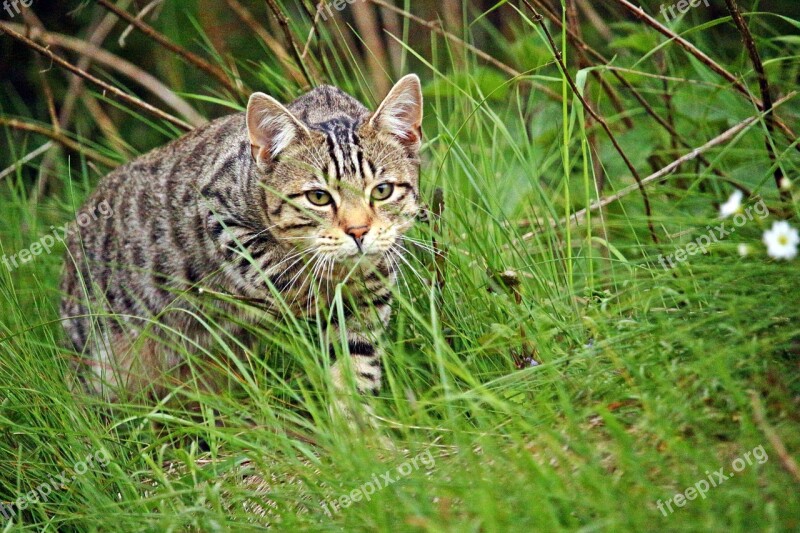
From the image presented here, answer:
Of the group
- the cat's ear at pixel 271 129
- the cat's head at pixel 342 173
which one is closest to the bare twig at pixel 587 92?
the cat's head at pixel 342 173

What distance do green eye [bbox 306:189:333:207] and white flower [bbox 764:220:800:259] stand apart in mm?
1491

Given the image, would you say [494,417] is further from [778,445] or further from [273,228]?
[273,228]

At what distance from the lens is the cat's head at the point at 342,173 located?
9.87 ft

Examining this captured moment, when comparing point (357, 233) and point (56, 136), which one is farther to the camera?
point (56, 136)

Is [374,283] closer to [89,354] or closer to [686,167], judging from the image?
[89,354]

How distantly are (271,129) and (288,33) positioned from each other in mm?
743

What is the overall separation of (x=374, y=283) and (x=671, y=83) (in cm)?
179

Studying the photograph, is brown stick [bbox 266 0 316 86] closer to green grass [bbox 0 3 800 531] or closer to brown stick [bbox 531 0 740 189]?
green grass [bbox 0 3 800 531]

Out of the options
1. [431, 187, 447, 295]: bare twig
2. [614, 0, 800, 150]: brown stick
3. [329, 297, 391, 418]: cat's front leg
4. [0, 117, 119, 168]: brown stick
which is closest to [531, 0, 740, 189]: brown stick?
[614, 0, 800, 150]: brown stick

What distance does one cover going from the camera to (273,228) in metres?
3.12

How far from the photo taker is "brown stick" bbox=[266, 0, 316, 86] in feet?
11.9

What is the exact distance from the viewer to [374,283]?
315 centimetres

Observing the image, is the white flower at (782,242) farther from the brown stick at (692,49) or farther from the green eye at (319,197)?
the green eye at (319,197)

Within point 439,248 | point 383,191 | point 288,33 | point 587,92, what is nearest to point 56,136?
point 288,33
